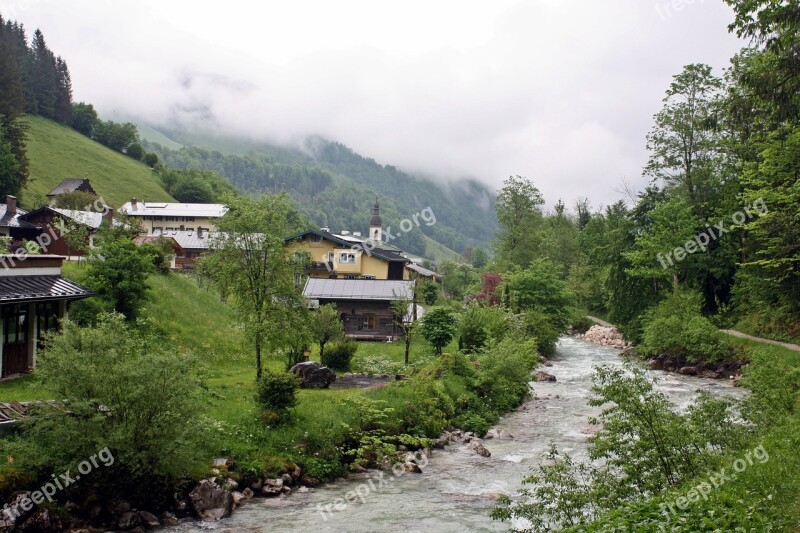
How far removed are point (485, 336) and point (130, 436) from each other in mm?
27998

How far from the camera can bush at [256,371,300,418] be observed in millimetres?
21234

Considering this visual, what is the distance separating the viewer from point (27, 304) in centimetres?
2483

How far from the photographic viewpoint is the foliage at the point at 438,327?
127 feet

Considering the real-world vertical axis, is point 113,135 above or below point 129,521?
above

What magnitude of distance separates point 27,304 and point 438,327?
22956mm

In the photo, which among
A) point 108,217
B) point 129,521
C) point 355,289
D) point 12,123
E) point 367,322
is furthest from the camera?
point 12,123

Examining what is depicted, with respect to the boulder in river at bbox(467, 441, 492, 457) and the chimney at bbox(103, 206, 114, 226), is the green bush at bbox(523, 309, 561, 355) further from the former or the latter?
the chimney at bbox(103, 206, 114, 226)

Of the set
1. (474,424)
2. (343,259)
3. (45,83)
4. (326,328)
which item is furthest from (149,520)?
(45,83)

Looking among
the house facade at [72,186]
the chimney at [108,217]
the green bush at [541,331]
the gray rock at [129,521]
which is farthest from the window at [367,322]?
the house facade at [72,186]

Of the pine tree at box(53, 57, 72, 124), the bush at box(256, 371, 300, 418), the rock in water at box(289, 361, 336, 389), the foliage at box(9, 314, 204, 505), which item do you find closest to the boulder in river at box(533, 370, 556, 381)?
the rock in water at box(289, 361, 336, 389)

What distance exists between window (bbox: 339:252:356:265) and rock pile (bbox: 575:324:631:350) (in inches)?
1036

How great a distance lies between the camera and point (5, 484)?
14.7 meters

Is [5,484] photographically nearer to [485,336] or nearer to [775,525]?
[775,525]

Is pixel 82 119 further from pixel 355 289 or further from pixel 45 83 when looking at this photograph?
pixel 355 289
